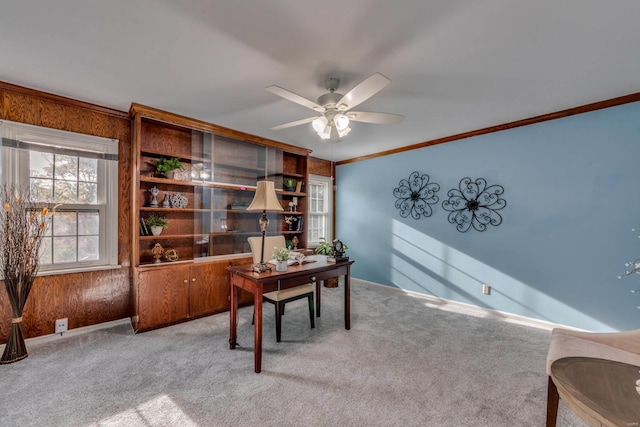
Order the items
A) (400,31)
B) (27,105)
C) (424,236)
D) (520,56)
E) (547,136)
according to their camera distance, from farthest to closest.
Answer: (424,236)
(547,136)
(27,105)
(520,56)
(400,31)

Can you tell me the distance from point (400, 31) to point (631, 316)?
11.3ft

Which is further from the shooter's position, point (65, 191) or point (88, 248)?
point (88, 248)

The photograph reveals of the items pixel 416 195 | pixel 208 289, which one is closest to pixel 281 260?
pixel 208 289

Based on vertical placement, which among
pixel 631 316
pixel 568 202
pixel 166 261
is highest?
pixel 568 202

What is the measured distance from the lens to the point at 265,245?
3297 mm

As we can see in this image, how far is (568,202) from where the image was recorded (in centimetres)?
303

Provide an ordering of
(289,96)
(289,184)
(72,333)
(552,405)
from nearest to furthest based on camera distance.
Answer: (552,405)
(289,96)
(72,333)
(289,184)

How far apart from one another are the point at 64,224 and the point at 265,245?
2.06 metres

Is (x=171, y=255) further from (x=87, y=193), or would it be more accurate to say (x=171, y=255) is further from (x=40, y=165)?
(x=40, y=165)

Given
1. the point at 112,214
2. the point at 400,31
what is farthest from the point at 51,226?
the point at 400,31

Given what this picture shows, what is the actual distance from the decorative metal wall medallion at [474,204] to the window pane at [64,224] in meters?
→ 4.58

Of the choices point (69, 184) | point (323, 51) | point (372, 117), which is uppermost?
point (323, 51)

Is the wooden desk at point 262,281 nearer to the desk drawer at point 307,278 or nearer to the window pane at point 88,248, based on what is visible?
the desk drawer at point 307,278

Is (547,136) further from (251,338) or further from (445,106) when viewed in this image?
(251,338)
